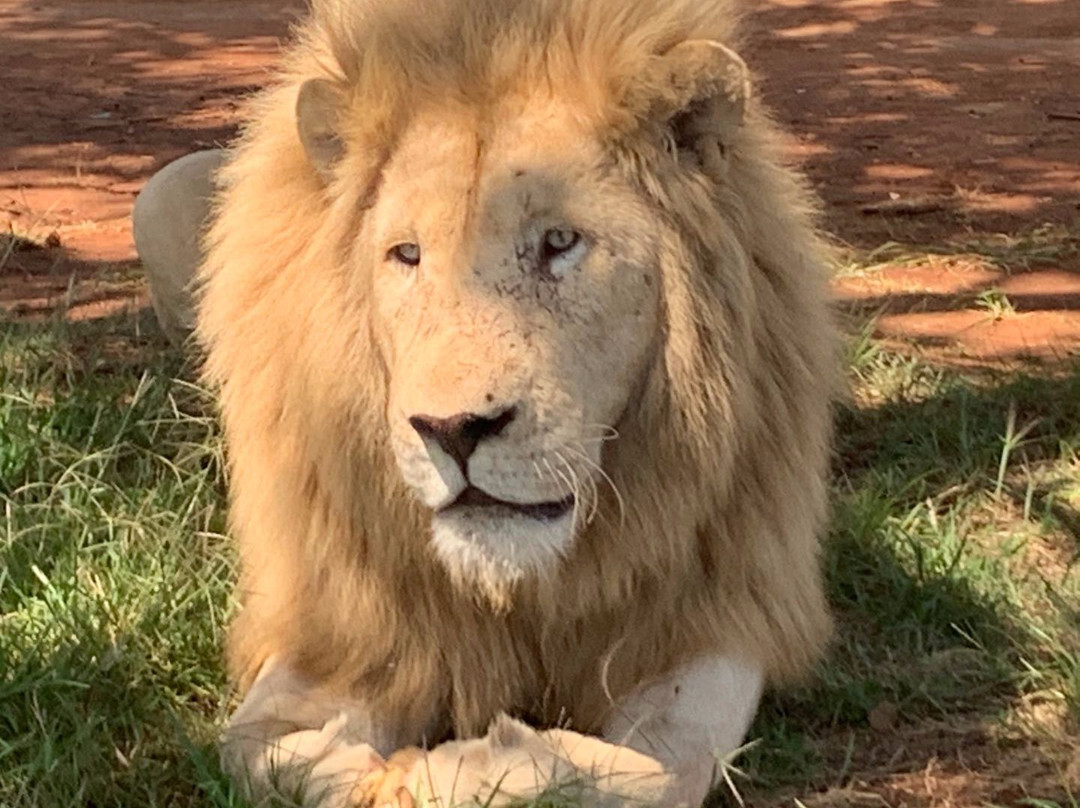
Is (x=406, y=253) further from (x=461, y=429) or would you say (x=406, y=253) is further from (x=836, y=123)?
(x=836, y=123)

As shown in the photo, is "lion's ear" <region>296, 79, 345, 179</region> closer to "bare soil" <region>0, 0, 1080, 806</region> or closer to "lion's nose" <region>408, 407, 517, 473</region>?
"lion's nose" <region>408, 407, 517, 473</region>

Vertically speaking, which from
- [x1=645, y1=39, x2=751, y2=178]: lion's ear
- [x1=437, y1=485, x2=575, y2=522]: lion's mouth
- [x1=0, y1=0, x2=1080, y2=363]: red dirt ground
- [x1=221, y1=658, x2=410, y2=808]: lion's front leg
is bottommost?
[x1=0, y1=0, x2=1080, y2=363]: red dirt ground

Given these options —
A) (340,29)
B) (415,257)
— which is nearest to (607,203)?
(415,257)

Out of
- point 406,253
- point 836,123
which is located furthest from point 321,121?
point 836,123

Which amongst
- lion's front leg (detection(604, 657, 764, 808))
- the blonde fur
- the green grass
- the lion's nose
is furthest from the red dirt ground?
the lion's nose

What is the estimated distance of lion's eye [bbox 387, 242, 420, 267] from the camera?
128 inches

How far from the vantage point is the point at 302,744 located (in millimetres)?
3350

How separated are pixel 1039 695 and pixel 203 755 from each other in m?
1.66

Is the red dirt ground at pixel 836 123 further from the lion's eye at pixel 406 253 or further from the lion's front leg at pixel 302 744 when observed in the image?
the lion's eye at pixel 406 253

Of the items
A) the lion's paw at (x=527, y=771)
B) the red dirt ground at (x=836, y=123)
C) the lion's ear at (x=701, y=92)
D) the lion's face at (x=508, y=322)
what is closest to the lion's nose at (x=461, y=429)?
the lion's face at (x=508, y=322)

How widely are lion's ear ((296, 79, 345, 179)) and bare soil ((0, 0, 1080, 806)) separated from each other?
1263 millimetres

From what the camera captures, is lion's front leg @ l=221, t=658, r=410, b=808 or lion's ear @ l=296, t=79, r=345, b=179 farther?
lion's ear @ l=296, t=79, r=345, b=179

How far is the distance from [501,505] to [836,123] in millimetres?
A: 6611

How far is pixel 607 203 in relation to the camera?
10.6 feet
